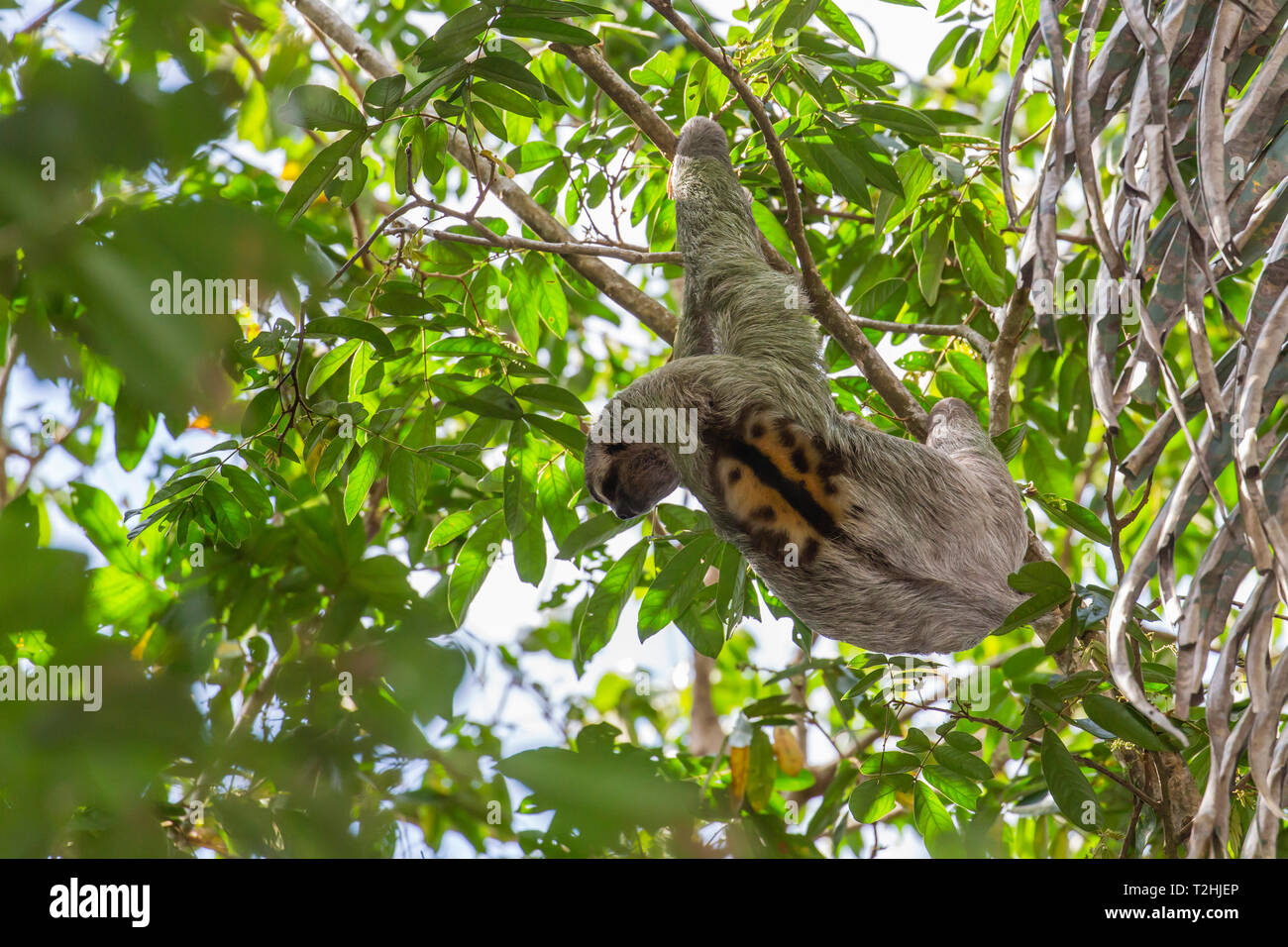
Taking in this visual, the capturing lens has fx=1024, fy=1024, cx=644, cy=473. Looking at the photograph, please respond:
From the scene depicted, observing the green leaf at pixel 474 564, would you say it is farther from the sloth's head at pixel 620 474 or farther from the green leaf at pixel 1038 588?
the green leaf at pixel 1038 588

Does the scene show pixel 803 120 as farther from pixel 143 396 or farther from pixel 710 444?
pixel 143 396

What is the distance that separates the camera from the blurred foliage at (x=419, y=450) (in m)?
0.94

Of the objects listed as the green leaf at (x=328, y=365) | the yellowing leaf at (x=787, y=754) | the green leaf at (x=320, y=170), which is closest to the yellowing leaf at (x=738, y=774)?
the yellowing leaf at (x=787, y=754)

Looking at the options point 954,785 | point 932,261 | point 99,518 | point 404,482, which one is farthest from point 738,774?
point 99,518

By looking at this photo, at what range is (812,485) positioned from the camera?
4.10 metres

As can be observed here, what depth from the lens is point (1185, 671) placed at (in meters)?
2.08

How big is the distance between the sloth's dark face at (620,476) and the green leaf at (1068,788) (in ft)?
5.73

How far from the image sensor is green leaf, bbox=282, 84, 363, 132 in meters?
3.28

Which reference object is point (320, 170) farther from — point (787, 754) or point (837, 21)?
point (787, 754)

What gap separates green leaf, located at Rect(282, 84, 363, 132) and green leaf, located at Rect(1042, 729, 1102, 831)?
10.8 feet

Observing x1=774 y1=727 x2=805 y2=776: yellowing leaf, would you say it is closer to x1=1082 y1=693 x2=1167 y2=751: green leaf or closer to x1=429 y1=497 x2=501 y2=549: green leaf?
x1=429 y1=497 x2=501 y2=549: green leaf

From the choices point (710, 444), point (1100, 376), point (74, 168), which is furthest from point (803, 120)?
point (74, 168)

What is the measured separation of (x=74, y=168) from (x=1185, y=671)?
2.10 m

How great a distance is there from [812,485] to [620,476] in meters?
0.77
